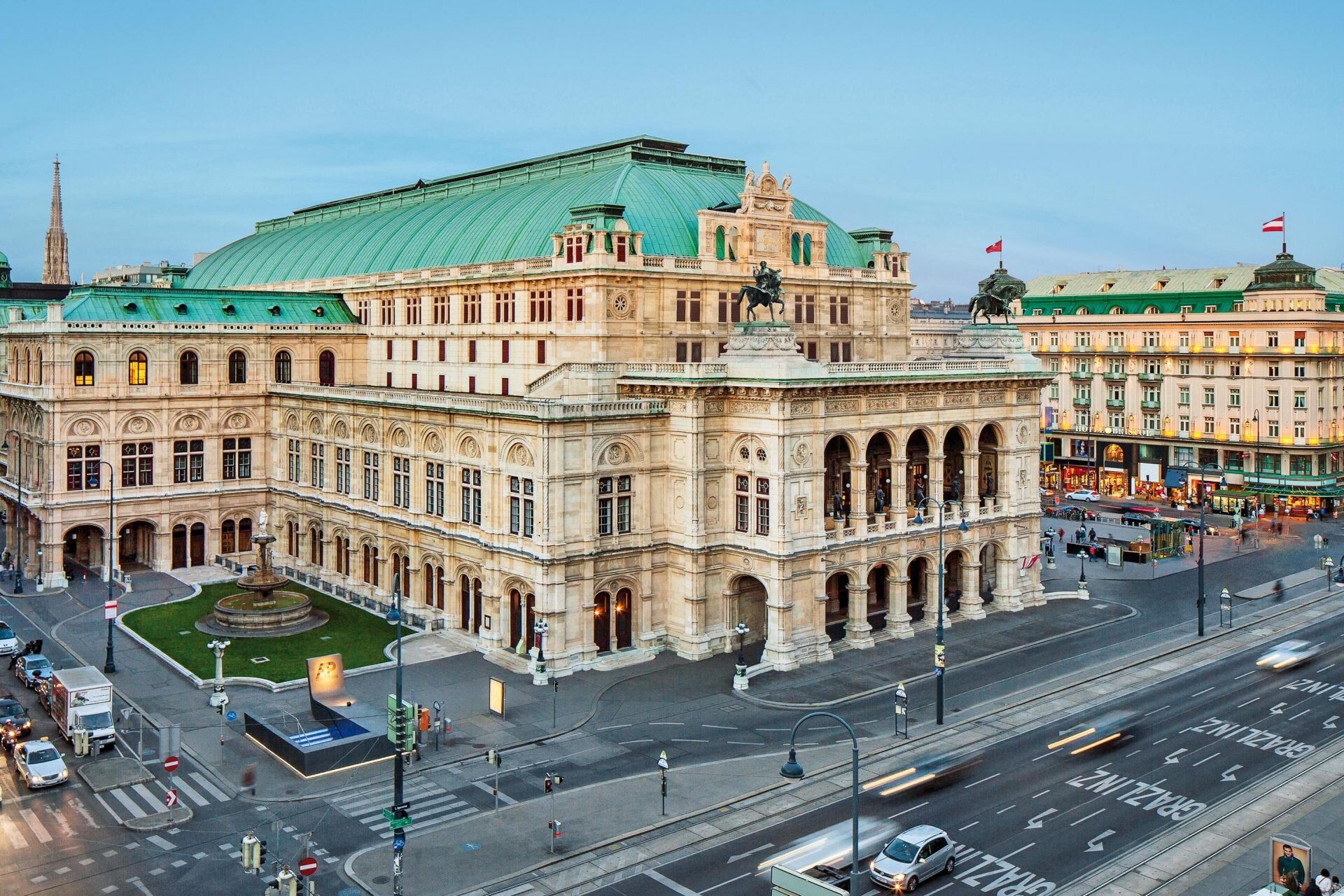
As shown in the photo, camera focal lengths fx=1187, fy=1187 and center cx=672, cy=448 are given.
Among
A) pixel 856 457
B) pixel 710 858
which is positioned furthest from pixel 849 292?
pixel 710 858

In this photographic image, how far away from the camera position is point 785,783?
159 ft

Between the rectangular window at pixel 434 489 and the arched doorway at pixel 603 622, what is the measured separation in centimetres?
1282

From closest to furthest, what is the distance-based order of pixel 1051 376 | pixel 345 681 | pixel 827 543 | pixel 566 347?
pixel 345 681 → pixel 827 543 → pixel 566 347 → pixel 1051 376

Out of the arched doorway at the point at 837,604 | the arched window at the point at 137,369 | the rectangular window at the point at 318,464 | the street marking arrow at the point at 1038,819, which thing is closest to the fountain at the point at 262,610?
the rectangular window at the point at 318,464

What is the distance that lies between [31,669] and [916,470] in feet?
178

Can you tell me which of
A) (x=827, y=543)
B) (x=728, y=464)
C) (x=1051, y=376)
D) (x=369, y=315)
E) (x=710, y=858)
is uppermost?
(x=369, y=315)

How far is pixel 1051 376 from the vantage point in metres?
82.8

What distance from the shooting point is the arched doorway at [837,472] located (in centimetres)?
7538

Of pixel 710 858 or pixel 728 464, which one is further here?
pixel 728 464

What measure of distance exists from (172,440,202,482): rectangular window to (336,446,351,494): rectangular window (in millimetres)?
7355

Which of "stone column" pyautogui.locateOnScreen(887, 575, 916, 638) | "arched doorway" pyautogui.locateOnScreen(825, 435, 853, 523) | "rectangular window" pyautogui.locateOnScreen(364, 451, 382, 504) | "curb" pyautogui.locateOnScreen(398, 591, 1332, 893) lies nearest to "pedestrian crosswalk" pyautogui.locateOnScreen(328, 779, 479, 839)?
"curb" pyautogui.locateOnScreen(398, 591, 1332, 893)

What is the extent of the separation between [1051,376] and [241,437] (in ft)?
202

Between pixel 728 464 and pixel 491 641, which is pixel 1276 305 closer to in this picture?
pixel 728 464

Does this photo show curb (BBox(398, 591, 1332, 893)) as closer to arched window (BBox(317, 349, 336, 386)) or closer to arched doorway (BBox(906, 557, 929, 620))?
arched doorway (BBox(906, 557, 929, 620))
